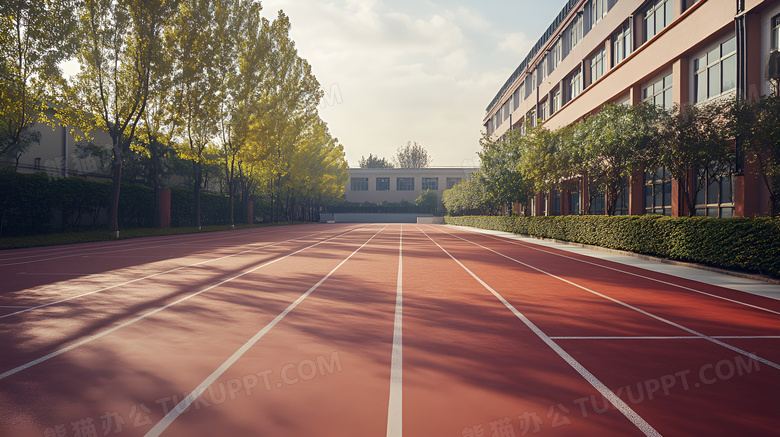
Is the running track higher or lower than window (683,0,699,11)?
lower

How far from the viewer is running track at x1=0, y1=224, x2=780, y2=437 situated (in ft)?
11.4

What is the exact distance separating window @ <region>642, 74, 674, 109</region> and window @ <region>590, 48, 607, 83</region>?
5.96m

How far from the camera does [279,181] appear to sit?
48.0 meters

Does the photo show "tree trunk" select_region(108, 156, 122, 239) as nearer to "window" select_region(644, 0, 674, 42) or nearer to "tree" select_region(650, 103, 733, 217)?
"tree" select_region(650, 103, 733, 217)

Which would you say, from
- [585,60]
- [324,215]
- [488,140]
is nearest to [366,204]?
[324,215]

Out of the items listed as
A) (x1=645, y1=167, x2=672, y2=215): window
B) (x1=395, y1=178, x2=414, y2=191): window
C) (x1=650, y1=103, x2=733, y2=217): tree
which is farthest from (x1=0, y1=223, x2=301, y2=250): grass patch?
(x1=395, y1=178, x2=414, y2=191): window

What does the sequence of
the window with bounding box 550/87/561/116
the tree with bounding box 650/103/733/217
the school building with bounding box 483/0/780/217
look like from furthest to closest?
the window with bounding box 550/87/561/116 < the school building with bounding box 483/0/780/217 < the tree with bounding box 650/103/733/217

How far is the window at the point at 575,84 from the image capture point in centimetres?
3416

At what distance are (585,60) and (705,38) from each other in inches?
572

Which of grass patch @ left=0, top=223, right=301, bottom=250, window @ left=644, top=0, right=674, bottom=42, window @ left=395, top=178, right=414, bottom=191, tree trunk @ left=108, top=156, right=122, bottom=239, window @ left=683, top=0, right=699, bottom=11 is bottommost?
grass patch @ left=0, top=223, right=301, bottom=250

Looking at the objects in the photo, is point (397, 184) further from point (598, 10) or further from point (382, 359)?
point (382, 359)

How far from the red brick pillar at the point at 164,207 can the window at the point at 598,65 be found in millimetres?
30204

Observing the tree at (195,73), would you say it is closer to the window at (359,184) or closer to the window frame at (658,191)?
the window frame at (658,191)

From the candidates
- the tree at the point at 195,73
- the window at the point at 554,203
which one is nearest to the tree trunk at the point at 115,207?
the tree at the point at 195,73
